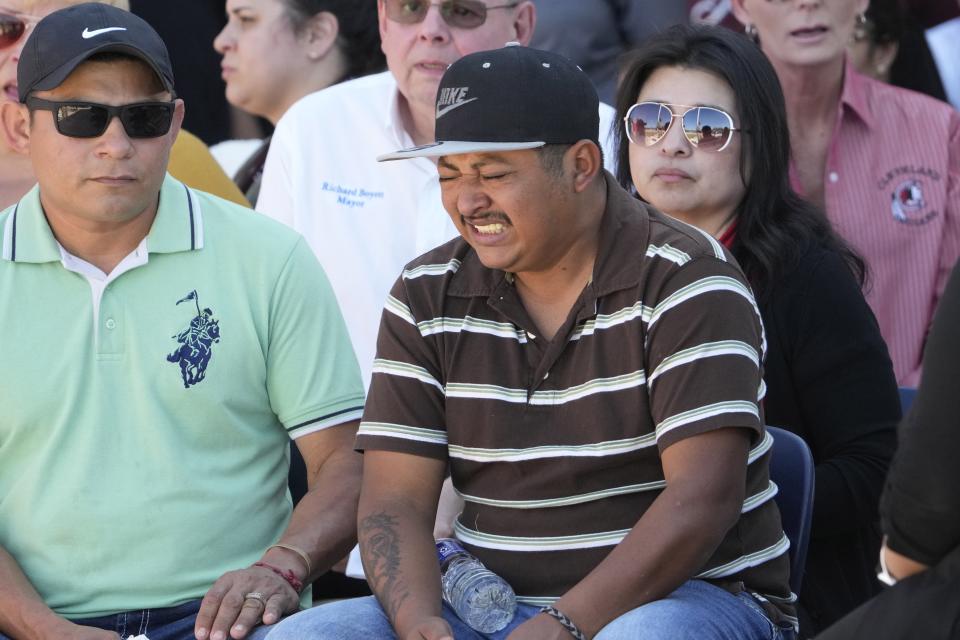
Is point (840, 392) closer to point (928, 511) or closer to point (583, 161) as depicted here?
point (583, 161)

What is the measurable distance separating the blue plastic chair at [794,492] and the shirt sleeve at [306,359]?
0.95 m

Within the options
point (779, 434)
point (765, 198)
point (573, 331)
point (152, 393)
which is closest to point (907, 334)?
point (765, 198)

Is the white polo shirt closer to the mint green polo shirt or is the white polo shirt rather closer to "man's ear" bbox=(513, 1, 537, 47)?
"man's ear" bbox=(513, 1, 537, 47)

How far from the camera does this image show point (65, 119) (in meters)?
3.41

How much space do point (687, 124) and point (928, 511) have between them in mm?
1915

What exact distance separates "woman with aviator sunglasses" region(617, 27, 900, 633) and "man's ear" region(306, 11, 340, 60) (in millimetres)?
1815

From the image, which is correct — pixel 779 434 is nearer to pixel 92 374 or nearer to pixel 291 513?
pixel 291 513

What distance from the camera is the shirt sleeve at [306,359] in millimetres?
3477

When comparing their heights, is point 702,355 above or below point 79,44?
below

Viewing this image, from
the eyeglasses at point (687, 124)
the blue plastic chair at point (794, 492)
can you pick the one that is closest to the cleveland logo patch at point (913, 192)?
the eyeglasses at point (687, 124)

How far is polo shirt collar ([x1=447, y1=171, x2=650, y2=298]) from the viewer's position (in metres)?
3.10

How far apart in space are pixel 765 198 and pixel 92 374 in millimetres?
1745

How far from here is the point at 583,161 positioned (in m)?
3.20

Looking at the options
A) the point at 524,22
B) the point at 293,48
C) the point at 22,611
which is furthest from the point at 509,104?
the point at 293,48
